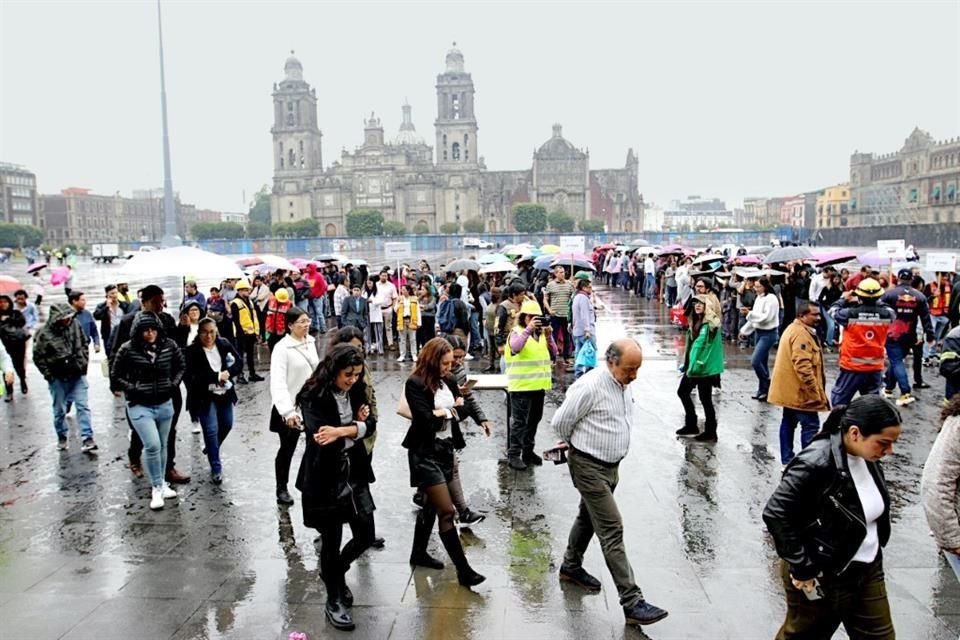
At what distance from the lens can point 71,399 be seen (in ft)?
27.0

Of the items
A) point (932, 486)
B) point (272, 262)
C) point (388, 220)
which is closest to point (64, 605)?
point (932, 486)

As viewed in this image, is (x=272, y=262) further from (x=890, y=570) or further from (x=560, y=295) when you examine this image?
(x=890, y=570)

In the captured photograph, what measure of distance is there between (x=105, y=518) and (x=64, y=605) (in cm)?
160

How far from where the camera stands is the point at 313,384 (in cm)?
439

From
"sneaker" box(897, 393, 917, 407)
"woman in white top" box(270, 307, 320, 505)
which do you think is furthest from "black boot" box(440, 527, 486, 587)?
"sneaker" box(897, 393, 917, 407)

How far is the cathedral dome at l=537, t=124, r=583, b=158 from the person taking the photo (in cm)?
12519

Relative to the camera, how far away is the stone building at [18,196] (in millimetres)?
123750

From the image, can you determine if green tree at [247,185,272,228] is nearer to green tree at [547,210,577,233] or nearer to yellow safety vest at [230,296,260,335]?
green tree at [547,210,577,233]

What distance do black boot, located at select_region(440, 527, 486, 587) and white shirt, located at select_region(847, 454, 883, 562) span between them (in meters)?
2.38

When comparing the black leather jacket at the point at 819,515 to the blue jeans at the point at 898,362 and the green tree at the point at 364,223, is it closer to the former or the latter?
the blue jeans at the point at 898,362

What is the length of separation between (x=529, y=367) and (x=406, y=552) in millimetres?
2211

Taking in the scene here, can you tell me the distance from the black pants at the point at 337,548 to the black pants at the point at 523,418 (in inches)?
112

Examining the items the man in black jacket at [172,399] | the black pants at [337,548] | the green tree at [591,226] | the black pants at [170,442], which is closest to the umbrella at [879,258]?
the man in black jacket at [172,399]

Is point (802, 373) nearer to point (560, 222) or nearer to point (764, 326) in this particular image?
point (764, 326)
